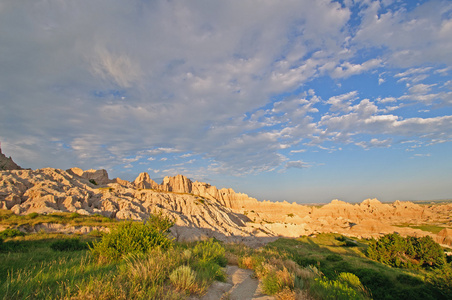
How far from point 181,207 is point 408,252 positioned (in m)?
46.0

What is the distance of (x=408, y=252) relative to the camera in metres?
23.5

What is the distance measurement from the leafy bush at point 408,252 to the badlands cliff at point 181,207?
24955mm

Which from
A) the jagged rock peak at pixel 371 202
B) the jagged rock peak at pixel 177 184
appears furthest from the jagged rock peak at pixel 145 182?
the jagged rock peak at pixel 371 202

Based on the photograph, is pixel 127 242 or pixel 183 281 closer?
pixel 183 281

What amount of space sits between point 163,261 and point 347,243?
46103mm

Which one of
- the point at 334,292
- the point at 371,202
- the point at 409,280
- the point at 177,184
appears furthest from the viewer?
the point at 371,202

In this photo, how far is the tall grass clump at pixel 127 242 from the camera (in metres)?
8.45

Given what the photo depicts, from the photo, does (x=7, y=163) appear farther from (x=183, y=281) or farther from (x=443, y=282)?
(x=443, y=282)

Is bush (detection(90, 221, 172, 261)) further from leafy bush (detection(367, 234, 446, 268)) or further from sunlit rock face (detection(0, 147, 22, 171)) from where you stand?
sunlit rock face (detection(0, 147, 22, 171))

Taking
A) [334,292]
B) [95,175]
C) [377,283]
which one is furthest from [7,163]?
[377,283]

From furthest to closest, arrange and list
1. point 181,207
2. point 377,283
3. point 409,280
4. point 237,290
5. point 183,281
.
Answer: point 181,207
point 409,280
point 377,283
point 237,290
point 183,281

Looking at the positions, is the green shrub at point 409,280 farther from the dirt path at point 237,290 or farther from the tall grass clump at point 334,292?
the dirt path at point 237,290

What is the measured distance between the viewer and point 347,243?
137 ft

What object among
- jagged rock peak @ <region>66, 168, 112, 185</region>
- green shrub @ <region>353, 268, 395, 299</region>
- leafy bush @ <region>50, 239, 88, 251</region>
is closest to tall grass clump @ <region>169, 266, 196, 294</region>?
green shrub @ <region>353, 268, 395, 299</region>
